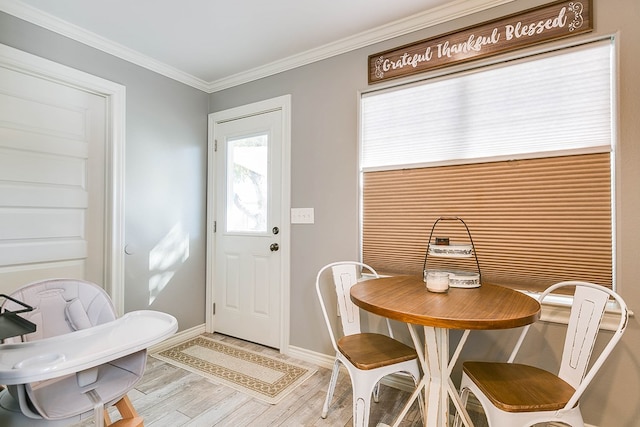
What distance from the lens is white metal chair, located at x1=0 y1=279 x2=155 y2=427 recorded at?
Answer: 1.11 meters

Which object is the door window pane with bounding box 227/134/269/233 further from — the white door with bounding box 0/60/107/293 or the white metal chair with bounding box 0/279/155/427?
the white metal chair with bounding box 0/279/155/427

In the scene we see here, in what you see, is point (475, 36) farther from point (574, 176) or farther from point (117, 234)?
point (117, 234)

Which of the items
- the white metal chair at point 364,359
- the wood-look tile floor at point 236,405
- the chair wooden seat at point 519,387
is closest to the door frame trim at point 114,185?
the wood-look tile floor at point 236,405

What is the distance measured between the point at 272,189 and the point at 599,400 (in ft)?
8.32

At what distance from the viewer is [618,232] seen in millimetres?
1612

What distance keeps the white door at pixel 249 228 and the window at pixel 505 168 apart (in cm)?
87

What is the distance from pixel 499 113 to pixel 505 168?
1.14ft

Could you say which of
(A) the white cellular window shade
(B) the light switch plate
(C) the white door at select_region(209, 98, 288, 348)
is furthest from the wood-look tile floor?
(A) the white cellular window shade

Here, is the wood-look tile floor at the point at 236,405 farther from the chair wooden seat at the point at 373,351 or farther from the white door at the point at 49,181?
the white door at the point at 49,181

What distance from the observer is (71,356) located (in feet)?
3.48

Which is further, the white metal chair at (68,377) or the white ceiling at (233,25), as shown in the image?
the white ceiling at (233,25)

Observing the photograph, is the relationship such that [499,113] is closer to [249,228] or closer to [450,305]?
[450,305]

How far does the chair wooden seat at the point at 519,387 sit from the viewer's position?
123 centimetres

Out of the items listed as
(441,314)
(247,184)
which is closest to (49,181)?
(247,184)
